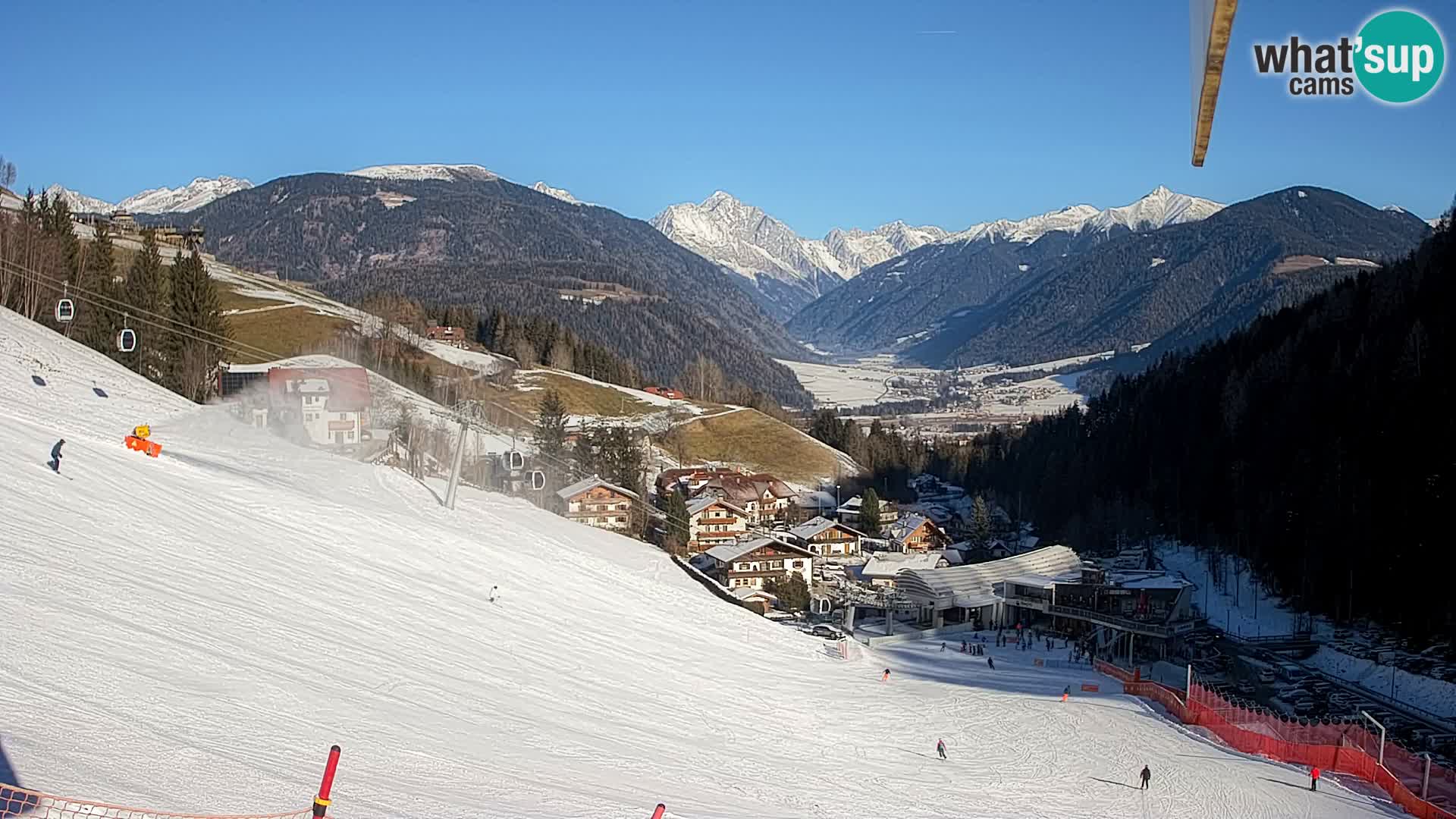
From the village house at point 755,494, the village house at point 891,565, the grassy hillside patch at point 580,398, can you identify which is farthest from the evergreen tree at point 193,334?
the grassy hillside patch at point 580,398

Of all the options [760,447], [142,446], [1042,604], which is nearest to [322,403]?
[142,446]

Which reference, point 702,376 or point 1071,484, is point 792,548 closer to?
point 1071,484

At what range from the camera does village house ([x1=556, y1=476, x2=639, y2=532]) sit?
65938mm

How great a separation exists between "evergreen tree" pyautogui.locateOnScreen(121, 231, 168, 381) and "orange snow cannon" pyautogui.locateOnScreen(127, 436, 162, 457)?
2351 cm

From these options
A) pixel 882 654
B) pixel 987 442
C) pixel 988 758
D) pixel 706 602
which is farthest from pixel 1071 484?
pixel 988 758

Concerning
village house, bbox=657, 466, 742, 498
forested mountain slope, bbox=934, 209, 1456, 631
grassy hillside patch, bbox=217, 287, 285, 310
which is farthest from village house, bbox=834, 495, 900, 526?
grassy hillside patch, bbox=217, 287, 285, 310

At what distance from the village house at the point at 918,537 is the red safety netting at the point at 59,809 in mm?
68729

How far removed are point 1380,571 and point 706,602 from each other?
107 feet

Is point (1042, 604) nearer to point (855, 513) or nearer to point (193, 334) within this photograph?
point (855, 513)

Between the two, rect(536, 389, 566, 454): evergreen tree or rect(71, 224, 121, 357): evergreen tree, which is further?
rect(536, 389, 566, 454): evergreen tree

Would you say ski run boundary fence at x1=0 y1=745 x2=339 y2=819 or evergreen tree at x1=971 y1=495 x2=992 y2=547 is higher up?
evergreen tree at x1=971 y1=495 x2=992 y2=547

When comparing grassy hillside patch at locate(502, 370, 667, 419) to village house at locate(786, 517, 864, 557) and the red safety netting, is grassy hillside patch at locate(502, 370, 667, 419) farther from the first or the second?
the red safety netting

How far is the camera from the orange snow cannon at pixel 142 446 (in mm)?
29188

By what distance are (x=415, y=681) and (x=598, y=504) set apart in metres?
49.0
